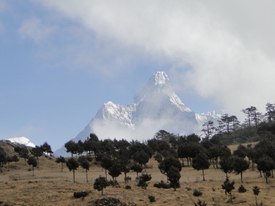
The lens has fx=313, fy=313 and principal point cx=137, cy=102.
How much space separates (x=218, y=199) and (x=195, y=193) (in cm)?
329

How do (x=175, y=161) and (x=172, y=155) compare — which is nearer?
(x=175, y=161)

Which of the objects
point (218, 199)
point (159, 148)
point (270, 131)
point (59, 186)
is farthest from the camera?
point (270, 131)

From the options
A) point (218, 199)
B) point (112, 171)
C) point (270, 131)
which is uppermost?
point (270, 131)

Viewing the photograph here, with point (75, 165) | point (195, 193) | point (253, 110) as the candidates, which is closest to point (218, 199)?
point (195, 193)

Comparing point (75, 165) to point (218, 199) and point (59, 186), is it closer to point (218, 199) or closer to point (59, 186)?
point (59, 186)

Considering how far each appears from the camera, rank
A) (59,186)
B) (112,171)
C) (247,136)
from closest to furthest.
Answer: (59,186) < (112,171) < (247,136)

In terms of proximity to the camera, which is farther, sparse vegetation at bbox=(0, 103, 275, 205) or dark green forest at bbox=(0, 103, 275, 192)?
dark green forest at bbox=(0, 103, 275, 192)

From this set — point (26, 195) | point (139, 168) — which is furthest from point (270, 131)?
point (26, 195)

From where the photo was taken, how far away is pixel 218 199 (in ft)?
139

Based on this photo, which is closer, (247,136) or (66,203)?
(66,203)

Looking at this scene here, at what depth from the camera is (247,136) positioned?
5443 inches

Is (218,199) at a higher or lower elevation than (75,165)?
lower

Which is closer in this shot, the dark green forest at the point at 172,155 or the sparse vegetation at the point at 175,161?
the sparse vegetation at the point at 175,161

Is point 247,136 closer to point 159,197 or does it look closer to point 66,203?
point 159,197
